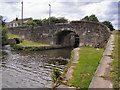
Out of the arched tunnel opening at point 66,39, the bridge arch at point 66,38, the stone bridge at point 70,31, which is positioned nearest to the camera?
the stone bridge at point 70,31

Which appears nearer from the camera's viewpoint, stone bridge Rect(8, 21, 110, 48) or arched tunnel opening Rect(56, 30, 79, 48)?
stone bridge Rect(8, 21, 110, 48)

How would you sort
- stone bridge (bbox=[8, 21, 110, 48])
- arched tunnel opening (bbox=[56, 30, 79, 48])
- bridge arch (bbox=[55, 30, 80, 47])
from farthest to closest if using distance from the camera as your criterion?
arched tunnel opening (bbox=[56, 30, 79, 48])
bridge arch (bbox=[55, 30, 80, 47])
stone bridge (bbox=[8, 21, 110, 48])

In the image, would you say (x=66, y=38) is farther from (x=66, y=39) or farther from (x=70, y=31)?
(x=70, y=31)

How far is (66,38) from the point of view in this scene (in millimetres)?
23938

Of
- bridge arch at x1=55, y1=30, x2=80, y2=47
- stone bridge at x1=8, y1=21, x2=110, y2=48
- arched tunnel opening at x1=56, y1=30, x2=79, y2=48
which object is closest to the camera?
stone bridge at x1=8, y1=21, x2=110, y2=48

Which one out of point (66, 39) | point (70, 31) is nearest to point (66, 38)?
point (66, 39)

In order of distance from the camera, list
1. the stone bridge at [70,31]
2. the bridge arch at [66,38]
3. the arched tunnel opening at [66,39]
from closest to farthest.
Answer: the stone bridge at [70,31] < the bridge arch at [66,38] < the arched tunnel opening at [66,39]

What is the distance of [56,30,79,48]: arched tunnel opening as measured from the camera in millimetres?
Answer: 20587

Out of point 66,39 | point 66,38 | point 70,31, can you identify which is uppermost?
point 70,31

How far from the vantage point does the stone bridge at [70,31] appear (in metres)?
15.6

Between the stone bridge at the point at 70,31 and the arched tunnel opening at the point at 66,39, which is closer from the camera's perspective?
the stone bridge at the point at 70,31

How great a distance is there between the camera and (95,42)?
16.3 metres

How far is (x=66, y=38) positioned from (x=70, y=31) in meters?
4.25

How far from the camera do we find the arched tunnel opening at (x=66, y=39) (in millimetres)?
20587
